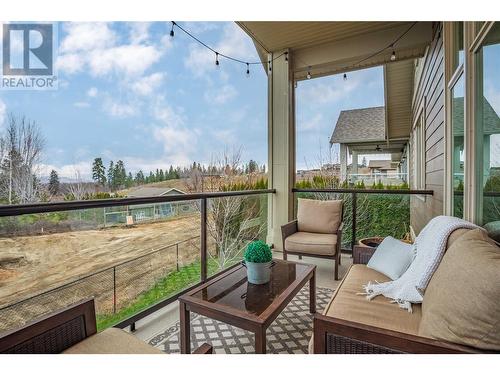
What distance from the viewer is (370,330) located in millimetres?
1101

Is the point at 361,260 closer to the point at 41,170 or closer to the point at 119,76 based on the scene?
the point at 41,170

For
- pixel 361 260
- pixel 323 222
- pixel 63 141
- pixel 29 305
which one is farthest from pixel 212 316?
pixel 63 141

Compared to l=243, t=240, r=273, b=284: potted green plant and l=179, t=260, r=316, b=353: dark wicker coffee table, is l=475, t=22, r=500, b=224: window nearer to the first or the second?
l=179, t=260, r=316, b=353: dark wicker coffee table

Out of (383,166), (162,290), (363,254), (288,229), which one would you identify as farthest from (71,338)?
(383,166)

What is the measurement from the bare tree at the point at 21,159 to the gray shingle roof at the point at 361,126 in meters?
6.28

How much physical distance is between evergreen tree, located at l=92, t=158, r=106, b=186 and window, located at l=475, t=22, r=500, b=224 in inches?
166

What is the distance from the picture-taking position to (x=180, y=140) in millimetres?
5367

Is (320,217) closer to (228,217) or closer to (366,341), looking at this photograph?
(228,217)

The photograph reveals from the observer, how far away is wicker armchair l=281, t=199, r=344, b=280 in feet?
10.4

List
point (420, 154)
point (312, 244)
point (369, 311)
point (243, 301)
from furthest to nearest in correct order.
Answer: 1. point (420, 154)
2. point (312, 244)
3. point (243, 301)
4. point (369, 311)

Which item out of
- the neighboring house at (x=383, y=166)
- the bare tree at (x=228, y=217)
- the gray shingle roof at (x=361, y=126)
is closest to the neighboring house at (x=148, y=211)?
the bare tree at (x=228, y=217)

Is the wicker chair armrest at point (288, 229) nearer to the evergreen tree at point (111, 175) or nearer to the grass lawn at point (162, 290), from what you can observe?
the grass lawn at point (162, 290)

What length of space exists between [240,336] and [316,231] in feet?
6.42

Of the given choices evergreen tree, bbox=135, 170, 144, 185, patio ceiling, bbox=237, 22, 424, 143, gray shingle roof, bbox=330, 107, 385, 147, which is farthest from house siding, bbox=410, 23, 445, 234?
evergreen tree, bbox=135, 170, 144, 185
